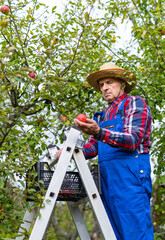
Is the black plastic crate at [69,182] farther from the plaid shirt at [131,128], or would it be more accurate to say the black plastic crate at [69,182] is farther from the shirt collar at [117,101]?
the shirt collar at [117,101]

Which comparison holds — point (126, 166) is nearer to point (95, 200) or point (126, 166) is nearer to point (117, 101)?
point (95, 200)

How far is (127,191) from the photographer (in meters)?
2.27

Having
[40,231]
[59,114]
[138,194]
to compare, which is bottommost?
[40,231]

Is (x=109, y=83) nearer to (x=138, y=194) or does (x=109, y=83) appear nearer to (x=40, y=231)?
(x=138, y=194)

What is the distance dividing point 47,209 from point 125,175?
0.59m

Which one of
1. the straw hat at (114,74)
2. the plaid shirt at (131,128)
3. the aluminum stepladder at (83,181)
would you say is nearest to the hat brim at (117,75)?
the straw hat at (114,74)

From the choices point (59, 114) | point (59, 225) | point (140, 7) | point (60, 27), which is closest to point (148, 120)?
point (59, 114)

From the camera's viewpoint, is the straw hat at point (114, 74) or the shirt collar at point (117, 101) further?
the straw hat at point (114, 74)

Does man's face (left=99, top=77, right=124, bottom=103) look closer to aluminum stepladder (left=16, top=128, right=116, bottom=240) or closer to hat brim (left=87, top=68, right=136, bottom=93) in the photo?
hat brim (left=87, top=68, right=136, bottom=93)

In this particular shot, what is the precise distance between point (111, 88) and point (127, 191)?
0.85m

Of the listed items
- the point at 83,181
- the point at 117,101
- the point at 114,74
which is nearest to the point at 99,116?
the point at 117,101

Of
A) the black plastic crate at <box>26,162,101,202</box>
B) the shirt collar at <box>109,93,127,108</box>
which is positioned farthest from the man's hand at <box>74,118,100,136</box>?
the shirt collar at <box>109,93,127,108</box>

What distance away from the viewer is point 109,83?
2.77 m

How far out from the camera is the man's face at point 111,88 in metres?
2.68
